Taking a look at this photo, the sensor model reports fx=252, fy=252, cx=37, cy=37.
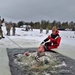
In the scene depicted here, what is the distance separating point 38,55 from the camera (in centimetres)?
980

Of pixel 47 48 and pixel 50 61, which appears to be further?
pixel 47 48

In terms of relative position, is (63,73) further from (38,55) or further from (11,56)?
(11,56)

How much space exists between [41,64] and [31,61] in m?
0.66

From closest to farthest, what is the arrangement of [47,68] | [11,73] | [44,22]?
[11,73] → [47,68] → [44,22]

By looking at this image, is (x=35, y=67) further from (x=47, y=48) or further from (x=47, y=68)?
(x=47, y=48)

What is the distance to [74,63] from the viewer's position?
9156 millimetres

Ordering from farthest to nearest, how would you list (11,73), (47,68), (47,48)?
(47,48)
(47,68)
(11,73)

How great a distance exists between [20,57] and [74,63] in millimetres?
2226

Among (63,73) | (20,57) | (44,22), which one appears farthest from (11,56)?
(44,22)

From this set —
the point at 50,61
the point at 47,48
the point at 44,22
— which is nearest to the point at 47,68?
the point at 50,61


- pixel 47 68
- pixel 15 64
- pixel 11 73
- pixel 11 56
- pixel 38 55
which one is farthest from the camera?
pixel 11 56

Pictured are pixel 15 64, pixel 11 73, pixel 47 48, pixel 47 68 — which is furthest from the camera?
pixel 47 48

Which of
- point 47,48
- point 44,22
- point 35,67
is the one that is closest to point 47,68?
point 35,67

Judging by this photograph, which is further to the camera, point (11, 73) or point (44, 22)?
point (44, 22)
